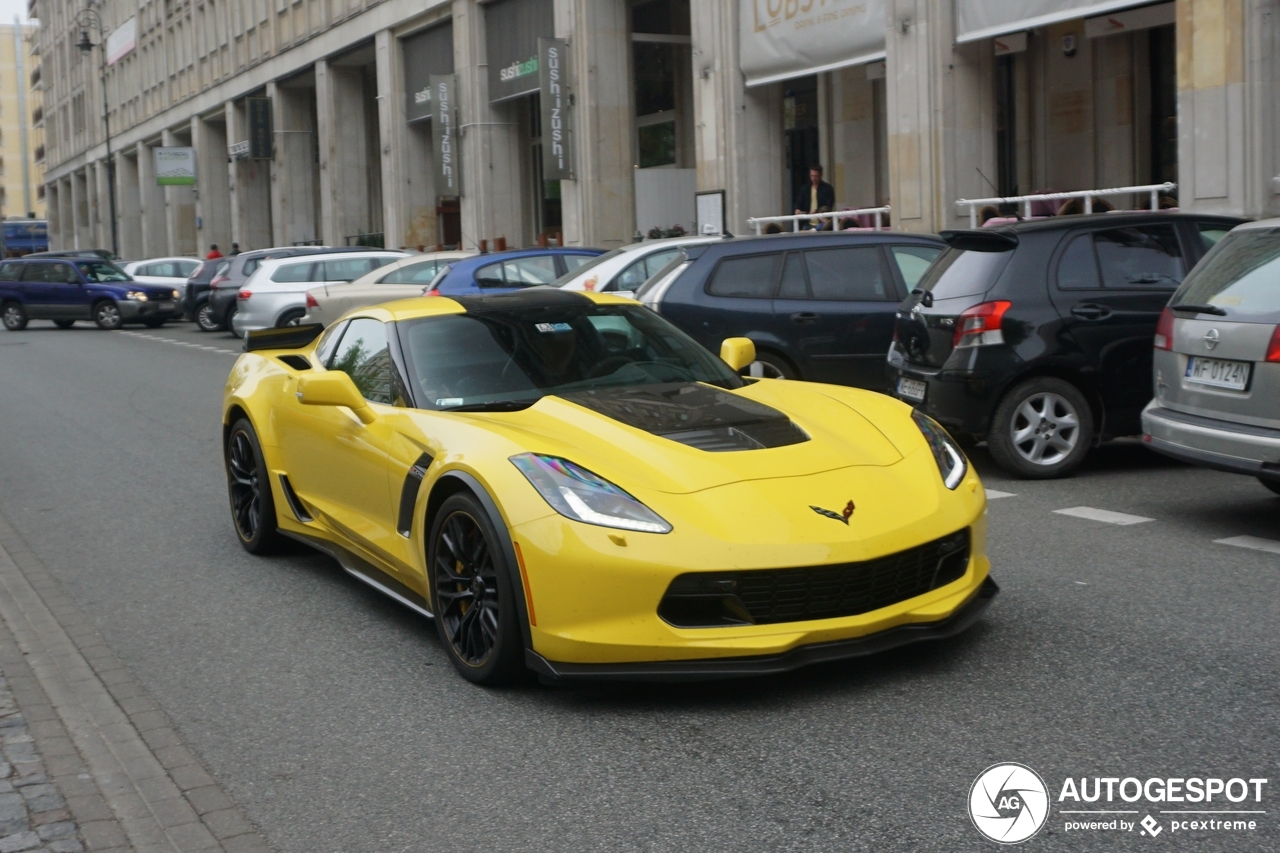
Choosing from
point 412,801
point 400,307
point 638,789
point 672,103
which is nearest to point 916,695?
point 638,789

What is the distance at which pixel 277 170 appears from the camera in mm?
53656

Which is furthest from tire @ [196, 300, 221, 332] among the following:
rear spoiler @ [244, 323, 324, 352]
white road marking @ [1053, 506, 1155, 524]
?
white road marking @ [1053, 506, 1155, 524]

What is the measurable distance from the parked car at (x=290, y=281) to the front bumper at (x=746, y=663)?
20.3 meters

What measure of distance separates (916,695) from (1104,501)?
13.8 ft

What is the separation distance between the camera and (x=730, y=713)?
189 inches

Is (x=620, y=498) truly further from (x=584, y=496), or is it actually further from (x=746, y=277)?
(x=746, y=277)

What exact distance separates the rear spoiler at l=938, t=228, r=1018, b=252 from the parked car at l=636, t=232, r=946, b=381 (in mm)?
1915

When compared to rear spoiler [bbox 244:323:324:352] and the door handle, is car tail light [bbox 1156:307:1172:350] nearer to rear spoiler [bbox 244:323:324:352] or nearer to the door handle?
the door handle

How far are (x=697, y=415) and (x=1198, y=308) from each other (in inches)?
134

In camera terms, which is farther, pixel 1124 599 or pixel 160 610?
pixel 160 610

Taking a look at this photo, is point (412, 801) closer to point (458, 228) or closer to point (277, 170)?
point (458, 228)

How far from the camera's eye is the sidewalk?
3.96 meters

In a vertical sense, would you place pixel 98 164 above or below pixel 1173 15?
above

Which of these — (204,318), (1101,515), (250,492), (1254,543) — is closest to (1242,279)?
(1254,543)
